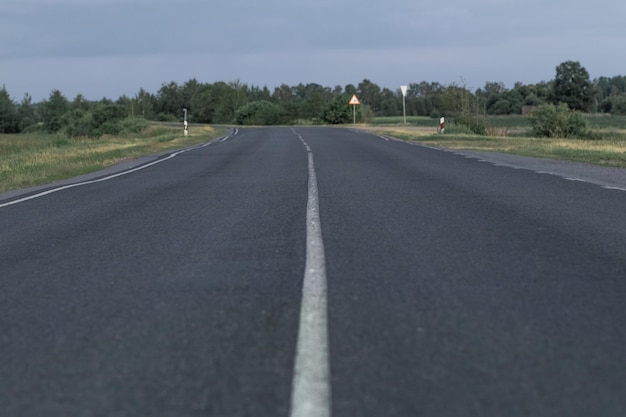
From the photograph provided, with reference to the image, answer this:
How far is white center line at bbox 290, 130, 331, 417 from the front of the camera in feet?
10.9

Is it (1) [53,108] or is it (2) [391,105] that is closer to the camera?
(1) [53,108]

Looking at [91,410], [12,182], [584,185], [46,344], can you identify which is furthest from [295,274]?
[12,182]

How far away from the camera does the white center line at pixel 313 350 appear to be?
3.31 metres

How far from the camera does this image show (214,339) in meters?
4.31

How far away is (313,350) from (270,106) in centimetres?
10740

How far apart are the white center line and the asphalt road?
34 mm

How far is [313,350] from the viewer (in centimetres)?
406

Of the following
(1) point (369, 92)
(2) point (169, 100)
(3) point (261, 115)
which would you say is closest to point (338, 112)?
(3) point (261, 115)

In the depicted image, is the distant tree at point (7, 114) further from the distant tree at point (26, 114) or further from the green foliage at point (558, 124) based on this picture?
the green foliage at point (558, 124)

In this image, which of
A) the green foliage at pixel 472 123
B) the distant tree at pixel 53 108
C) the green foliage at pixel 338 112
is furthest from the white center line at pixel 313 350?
the distant tree at pixel 53 108

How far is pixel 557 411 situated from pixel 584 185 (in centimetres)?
1125

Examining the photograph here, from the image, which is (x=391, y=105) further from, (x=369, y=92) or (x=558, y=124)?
(x=558, y=124)

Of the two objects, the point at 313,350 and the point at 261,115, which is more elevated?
the point at 261,115

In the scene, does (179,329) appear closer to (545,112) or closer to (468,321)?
(468,321)
